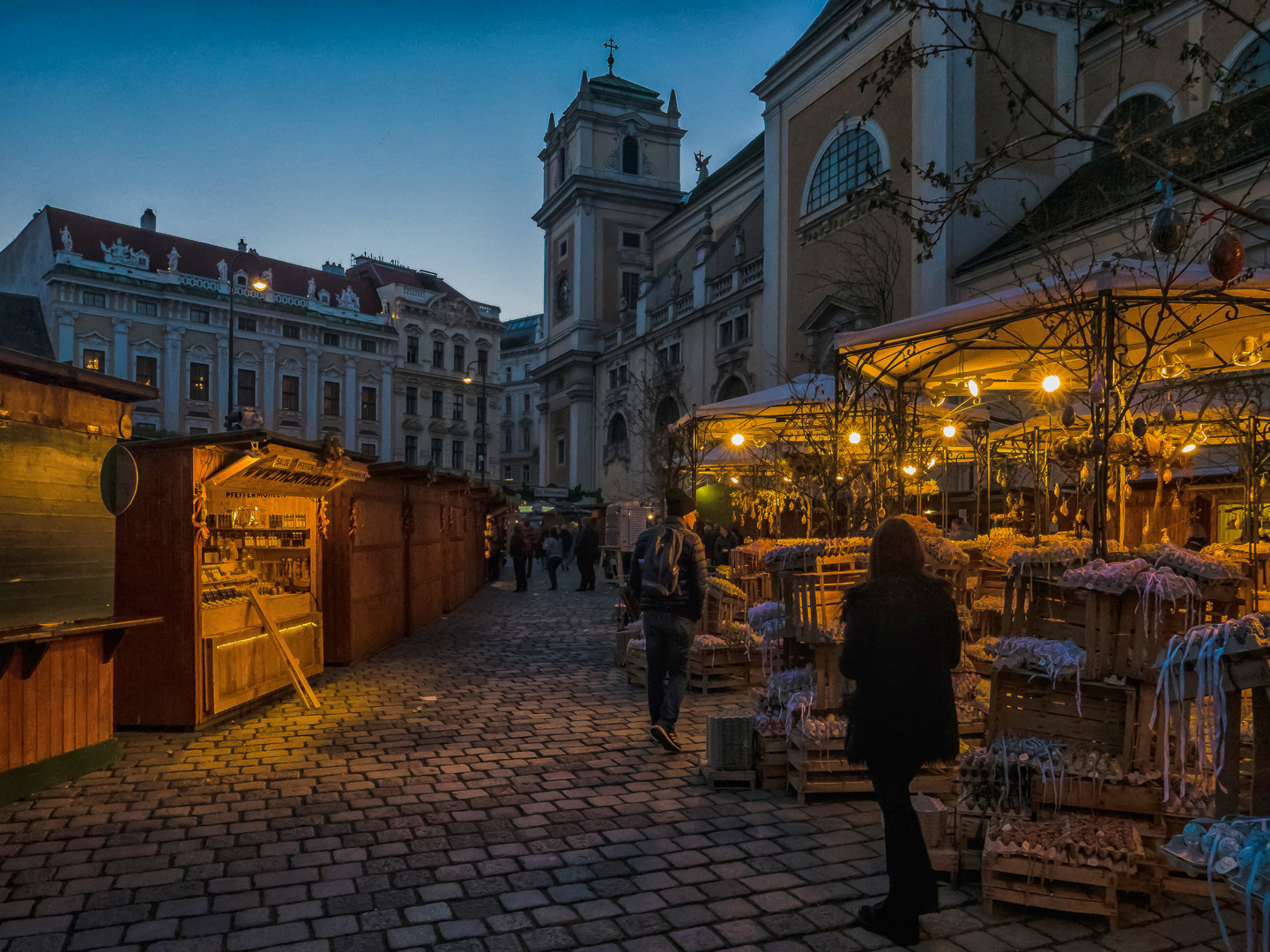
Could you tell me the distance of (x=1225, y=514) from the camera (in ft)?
53.8

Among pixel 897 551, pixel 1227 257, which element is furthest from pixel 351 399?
pixel 1227 257

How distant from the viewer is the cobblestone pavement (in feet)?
12.7

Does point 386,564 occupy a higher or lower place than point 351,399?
lower

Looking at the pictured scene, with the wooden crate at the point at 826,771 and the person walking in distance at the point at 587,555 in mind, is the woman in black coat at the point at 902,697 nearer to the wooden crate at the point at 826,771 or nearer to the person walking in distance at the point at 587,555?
the wooden crate at the point at 826,771

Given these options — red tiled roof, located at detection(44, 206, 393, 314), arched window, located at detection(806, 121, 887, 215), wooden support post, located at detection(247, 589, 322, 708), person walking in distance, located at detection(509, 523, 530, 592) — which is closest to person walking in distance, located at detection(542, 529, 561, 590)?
person walking in distance, located at detection(509, 523, 530, 592)

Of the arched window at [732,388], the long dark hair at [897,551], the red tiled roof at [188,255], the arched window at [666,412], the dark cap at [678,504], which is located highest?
the red tiled roof at [188,255]

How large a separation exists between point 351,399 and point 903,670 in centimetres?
5688

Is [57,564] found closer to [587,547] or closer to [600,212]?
[587,547]

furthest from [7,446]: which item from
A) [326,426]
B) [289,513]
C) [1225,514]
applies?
[326,426]

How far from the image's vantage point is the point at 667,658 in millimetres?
7051

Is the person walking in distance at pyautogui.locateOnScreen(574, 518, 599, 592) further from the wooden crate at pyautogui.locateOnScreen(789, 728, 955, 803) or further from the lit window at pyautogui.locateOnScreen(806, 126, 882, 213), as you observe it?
the wooden crate at pyautogui.locateOnScreen(789, 728, 955, 803)

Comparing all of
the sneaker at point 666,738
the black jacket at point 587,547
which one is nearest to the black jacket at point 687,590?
the sneaker at point 666,738

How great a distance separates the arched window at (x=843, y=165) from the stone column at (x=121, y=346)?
3724cm

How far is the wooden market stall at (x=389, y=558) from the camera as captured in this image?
1109cm
